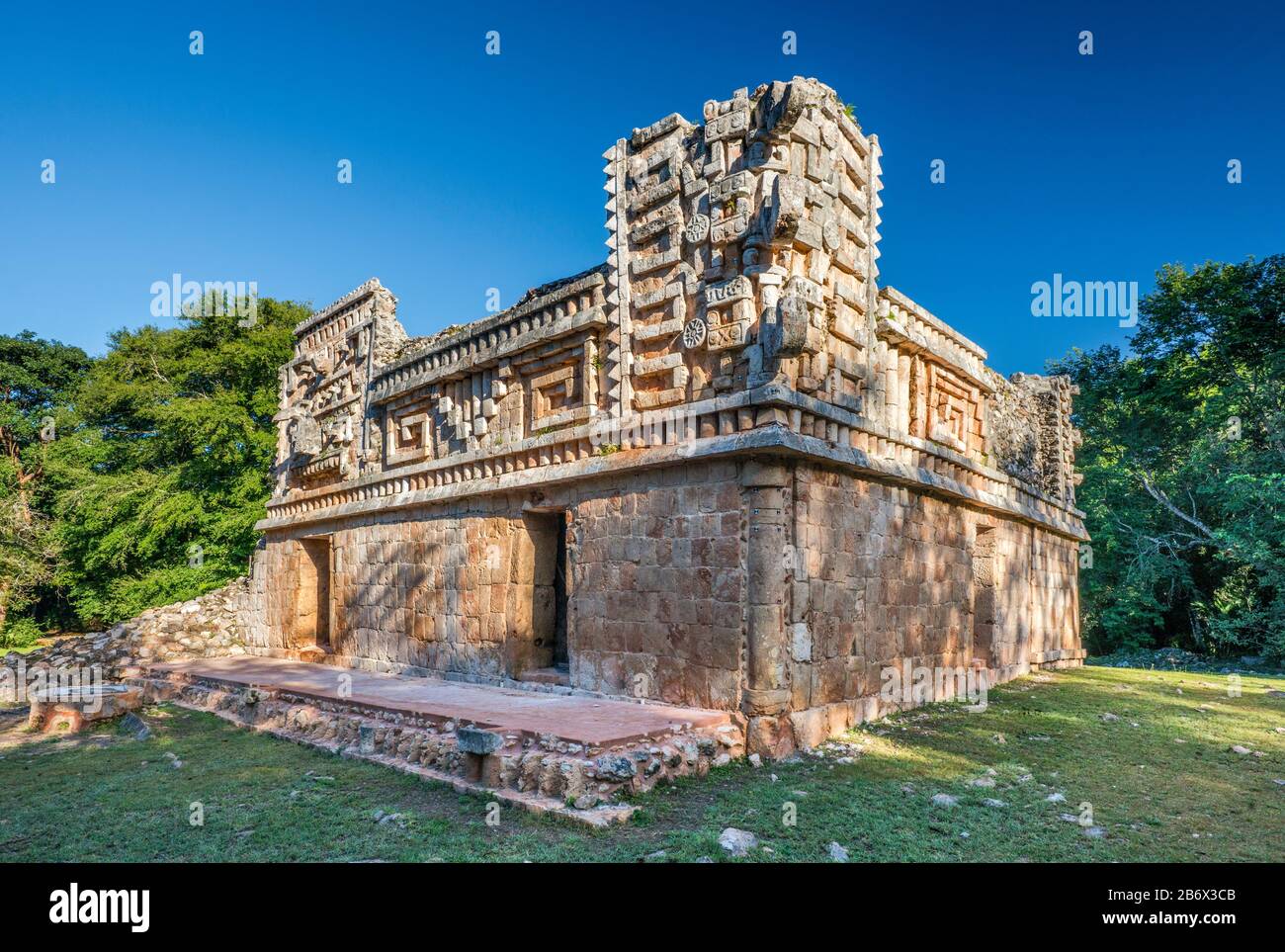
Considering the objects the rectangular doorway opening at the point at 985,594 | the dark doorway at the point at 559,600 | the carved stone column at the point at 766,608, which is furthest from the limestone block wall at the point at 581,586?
the rectangular doorway opening at the point at 985,594

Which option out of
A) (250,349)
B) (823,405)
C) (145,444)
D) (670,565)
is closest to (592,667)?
(670,565)

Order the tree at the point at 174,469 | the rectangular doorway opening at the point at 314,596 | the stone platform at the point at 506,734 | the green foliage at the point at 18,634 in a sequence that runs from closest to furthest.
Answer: the stone platform at the point at 506,734, the rectangular doorway opening at the point at 314,596, the tree at the point at 174,469, the green foliage at the point at 18,634

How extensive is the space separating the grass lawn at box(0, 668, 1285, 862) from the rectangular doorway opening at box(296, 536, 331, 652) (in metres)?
6.15

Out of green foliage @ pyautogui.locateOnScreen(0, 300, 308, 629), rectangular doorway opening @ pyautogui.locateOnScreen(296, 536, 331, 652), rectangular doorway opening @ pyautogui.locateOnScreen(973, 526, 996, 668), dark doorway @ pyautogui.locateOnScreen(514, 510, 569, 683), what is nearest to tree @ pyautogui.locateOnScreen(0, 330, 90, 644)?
green foliage @ pyautogui.locateOnScreen(0, 300, 308, 629)

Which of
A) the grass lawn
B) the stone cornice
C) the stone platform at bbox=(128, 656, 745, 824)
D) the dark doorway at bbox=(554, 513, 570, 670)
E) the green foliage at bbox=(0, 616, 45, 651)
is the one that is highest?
the stone cornice

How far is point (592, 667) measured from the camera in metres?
8.11

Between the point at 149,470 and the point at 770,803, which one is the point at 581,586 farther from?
the point at 149,470

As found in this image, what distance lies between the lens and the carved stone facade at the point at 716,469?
6.98 metres

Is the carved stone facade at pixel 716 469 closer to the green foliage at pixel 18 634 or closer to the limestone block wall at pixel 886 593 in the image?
the limestone block wall at pixel 886 593

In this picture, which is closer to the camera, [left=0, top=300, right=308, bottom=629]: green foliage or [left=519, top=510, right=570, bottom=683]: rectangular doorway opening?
[left=519, top=510, right=570, bottom=683]: rectangular doorway opening

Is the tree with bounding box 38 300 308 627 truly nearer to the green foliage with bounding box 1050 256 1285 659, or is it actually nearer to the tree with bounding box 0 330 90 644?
the tree with bounding box 0 330 90 644

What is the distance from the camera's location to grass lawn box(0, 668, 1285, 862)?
4543 millimetres

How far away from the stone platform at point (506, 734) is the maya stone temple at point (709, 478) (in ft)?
0.16

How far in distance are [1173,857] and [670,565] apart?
435cm
